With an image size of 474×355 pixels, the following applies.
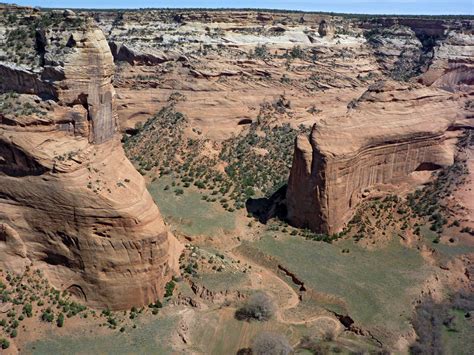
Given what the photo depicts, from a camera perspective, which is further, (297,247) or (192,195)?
(192,195)

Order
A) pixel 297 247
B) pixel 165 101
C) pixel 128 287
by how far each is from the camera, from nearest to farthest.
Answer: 1. pixel 128 287
2. pixel 297 247
3. pixel 165 101

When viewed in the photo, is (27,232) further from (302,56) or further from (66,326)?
(302,56)

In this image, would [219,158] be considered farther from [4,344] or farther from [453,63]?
→ [453,63]

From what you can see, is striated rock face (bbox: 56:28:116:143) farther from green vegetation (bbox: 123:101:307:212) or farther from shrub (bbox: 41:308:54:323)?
green vegetation (bbox: 123:101:307:212)

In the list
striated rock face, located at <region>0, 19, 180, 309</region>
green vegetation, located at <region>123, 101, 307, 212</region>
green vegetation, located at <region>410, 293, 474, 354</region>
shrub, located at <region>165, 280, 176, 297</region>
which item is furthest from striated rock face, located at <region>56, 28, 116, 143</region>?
green vegetation, located at <region>410, 293, 474, 354</region>

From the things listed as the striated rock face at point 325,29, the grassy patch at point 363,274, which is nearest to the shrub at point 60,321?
the grassy patch at point 363,274

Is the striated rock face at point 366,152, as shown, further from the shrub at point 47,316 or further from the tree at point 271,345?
the shrub at point 47,316

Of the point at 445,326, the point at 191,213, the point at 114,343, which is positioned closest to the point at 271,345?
the point at 114,343

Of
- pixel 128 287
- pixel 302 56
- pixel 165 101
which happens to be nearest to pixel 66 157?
pixel 128 287
